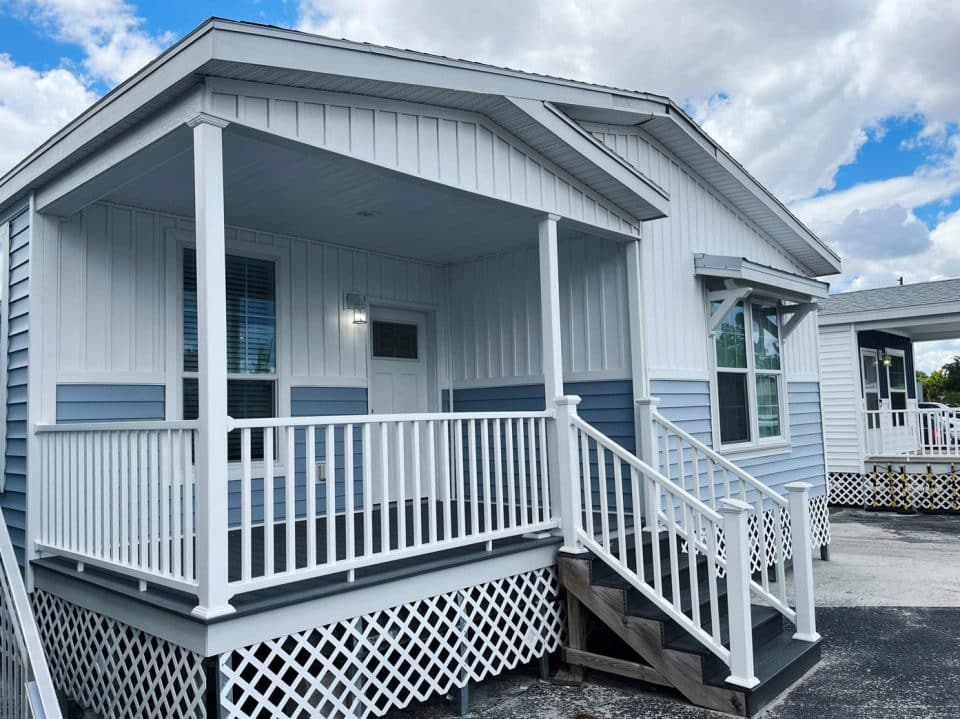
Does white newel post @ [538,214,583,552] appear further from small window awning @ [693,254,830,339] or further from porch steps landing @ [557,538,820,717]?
small window awning @ [693,254,830,339]

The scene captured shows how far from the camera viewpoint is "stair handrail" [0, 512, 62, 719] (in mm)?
2207

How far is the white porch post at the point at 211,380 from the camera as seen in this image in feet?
9.85

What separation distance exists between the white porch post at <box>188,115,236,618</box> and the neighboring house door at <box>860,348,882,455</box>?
12004mm

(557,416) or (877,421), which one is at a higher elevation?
A: (557,416)

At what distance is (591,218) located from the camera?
5262 mm

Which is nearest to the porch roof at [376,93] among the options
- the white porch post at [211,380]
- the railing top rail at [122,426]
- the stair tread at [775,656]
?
the white porch post at [211,380]

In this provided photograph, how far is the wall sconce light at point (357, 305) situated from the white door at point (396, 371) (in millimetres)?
158

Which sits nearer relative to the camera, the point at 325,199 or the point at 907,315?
the point at 325,199

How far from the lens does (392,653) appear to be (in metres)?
4.18

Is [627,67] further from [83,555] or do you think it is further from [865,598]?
[83,555]

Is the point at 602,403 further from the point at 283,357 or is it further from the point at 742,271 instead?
the point at 283,357

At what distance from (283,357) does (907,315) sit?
10.6 meters

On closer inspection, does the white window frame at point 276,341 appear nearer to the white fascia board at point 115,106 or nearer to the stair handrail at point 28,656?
the white fascia board at point 115,106

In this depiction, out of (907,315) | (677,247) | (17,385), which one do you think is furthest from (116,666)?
(907,315)
